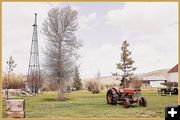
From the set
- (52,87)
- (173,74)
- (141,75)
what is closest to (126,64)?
(141,75)

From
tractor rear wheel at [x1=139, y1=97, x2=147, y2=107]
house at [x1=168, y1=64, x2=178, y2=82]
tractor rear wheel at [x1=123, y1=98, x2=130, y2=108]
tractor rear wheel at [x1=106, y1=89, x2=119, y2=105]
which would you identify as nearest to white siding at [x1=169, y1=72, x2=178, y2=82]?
house at [x1=168, y1=64, x2=178, y2=82]

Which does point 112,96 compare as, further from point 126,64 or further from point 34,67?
point 34,67

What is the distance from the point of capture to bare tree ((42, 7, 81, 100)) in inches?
357

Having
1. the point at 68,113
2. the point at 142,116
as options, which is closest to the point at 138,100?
the point at 142,116

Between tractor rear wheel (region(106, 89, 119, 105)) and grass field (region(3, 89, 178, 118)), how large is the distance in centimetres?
11

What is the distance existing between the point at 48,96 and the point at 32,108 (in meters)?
0.52

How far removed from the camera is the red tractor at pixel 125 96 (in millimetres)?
9078

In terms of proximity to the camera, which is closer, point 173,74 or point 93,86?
point 173,74

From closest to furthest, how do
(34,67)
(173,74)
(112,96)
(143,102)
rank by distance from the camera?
(173,74)
(34,67)
(143,102)
(112,96)

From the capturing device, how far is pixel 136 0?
335 inches

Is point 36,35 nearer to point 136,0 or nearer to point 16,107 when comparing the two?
point 16,107

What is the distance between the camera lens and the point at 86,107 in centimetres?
896

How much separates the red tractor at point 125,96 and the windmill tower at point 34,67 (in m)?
1.85

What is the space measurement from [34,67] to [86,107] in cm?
162
